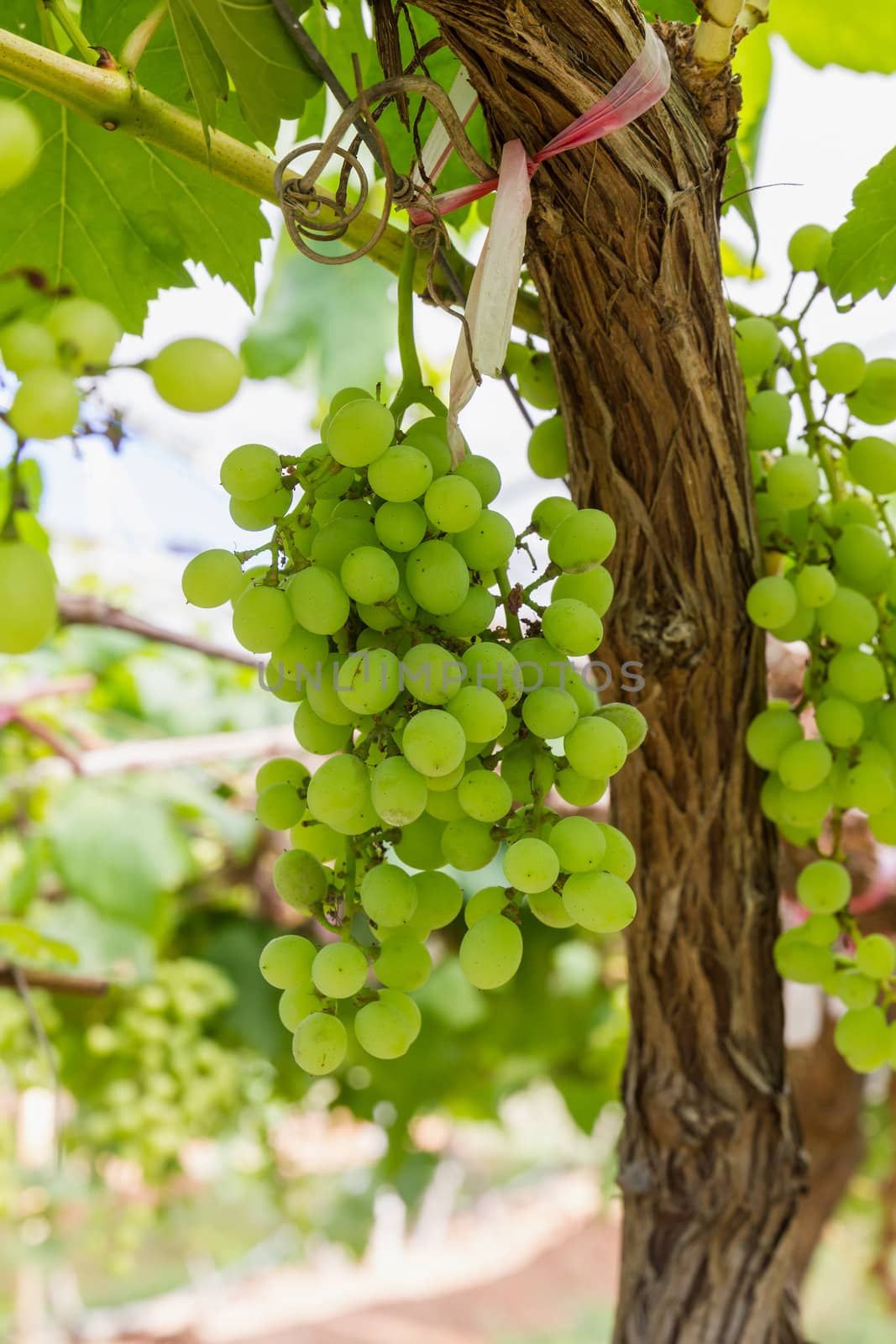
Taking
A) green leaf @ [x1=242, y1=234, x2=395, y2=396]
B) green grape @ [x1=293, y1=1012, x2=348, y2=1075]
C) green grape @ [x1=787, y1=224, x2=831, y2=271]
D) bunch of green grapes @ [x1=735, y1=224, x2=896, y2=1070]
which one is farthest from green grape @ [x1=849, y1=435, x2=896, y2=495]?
green leaf @ [x1=242, y1=234, x2=395, y2=396]

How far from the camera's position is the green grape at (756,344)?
0.63 metres

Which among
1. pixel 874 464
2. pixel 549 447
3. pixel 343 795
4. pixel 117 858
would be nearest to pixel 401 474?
pixel 343 795

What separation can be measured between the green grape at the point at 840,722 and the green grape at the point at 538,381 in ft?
0.74

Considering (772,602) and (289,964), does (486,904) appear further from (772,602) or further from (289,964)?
(772,602)

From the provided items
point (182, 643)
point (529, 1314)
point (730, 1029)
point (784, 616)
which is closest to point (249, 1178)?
point (182, 643)

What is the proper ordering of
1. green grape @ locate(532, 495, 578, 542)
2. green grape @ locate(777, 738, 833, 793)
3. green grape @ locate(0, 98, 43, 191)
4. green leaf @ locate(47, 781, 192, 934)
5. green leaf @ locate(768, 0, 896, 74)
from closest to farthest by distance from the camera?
green grape @ locate(0, 98, 43, 191) < green grape @ locate(532, 495, 578, 542) < green grape @ locate(777, 738, 833, 793) < green leaf @ locate(768, 0, 896, 74) < green leaf @ locate(47, 781, 192, 934)

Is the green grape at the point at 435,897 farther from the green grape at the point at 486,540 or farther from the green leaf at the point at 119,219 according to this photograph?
the green leaf at the point at 119,219

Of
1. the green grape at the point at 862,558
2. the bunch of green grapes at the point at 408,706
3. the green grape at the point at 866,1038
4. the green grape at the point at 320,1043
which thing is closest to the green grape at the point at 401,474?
the bunch of green grapes at the point at 408,706

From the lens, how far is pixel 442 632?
446 millimetres

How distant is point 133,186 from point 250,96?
176mm

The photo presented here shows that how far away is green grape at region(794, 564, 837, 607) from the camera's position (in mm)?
597

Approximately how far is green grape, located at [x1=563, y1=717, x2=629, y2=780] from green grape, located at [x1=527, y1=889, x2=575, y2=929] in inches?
2.0

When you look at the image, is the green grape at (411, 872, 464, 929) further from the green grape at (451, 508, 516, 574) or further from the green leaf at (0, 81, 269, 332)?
the green leaf at (0, 81, 269, 332)

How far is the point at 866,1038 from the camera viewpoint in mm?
643
